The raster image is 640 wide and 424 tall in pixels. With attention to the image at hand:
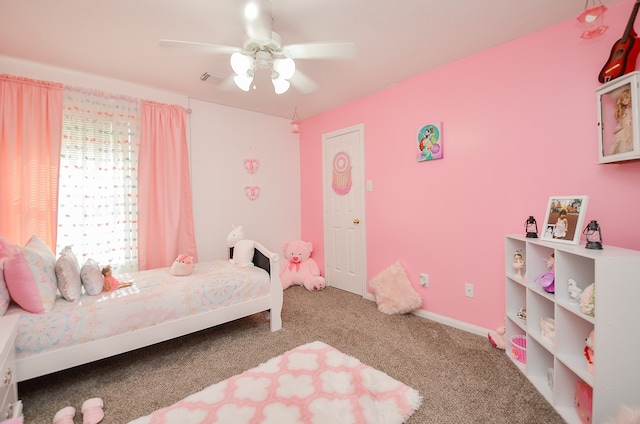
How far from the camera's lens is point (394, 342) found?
232 cm

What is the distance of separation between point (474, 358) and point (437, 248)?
1.00 metres

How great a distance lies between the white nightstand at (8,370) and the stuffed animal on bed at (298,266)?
8.73ft

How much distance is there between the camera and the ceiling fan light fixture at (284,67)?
5.75 feet

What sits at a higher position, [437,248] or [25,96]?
[25,96]

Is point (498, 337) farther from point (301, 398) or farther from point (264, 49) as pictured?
point (264, 49)

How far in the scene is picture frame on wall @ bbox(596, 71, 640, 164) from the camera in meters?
1.47

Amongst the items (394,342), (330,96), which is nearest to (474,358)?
(394,342)

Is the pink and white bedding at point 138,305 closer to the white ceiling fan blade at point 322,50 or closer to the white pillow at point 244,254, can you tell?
the white pillow at point 244,254

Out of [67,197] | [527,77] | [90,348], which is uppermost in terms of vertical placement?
[527,77]

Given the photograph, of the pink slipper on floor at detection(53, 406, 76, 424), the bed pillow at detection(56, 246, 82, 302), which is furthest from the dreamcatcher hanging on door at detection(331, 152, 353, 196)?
the pink slipper on floor at detection(53, 406, 76, 424)

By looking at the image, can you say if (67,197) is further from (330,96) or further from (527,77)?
(527,77)

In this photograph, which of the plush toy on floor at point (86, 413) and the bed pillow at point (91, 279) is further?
the bed pillow at point (91, 279)

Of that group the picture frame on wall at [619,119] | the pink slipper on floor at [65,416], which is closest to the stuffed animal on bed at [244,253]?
the pink slipper on floor at [65,416]

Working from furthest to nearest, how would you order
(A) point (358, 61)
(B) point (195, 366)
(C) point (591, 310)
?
(A) point (358, 61) < (B) point (195, 366) < (C) point (591, 310)
